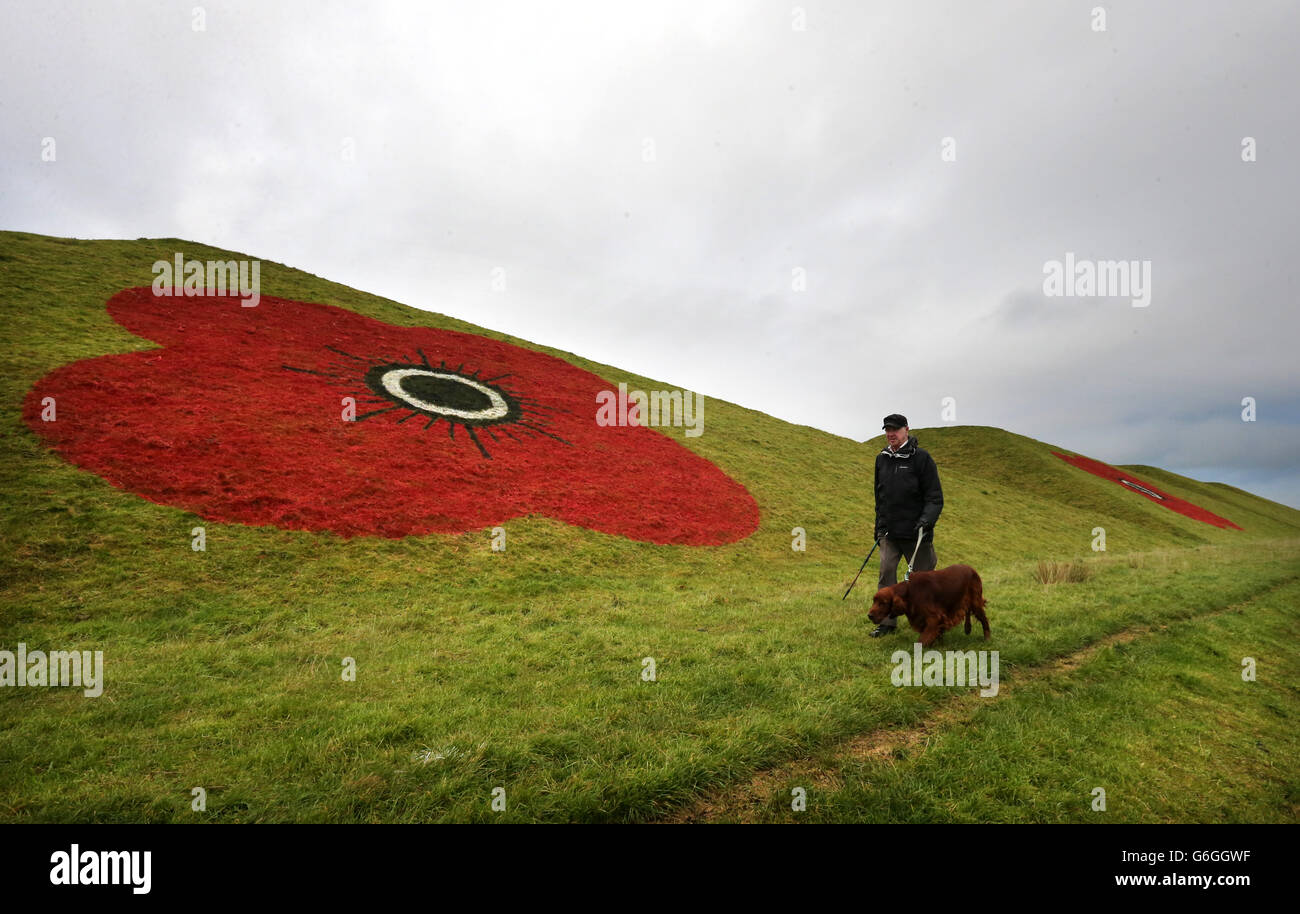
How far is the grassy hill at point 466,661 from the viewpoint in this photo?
409 cm

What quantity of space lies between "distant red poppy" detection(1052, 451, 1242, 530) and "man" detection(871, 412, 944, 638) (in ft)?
168

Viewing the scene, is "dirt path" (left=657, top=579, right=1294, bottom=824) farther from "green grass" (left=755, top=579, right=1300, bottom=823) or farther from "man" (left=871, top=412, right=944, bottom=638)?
"man" (left=871, top=412, right=944, bottom=638)

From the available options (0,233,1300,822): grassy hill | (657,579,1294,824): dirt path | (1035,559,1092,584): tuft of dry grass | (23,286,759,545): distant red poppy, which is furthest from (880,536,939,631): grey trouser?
(23,286,759,545): distant red poppy

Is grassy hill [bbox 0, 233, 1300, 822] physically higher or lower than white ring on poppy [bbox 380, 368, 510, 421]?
lower

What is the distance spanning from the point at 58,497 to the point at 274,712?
9.00 meters

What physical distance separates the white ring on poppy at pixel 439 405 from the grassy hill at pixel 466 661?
6.94 m

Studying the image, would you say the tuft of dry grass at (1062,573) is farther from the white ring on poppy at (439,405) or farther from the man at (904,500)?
the white ring on poppy at (439,405)

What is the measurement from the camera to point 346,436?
15.1 m

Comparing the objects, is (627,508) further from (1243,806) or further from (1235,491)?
(1235,491)

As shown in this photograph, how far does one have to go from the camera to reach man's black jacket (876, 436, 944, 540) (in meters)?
8.20

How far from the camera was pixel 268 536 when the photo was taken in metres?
10.6

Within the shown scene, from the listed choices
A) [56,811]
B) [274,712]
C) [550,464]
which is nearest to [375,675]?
[274,712]

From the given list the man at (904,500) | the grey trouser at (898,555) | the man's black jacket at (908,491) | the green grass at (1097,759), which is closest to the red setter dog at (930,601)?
the man at (904,500)

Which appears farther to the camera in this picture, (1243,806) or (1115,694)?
(1115,694)
